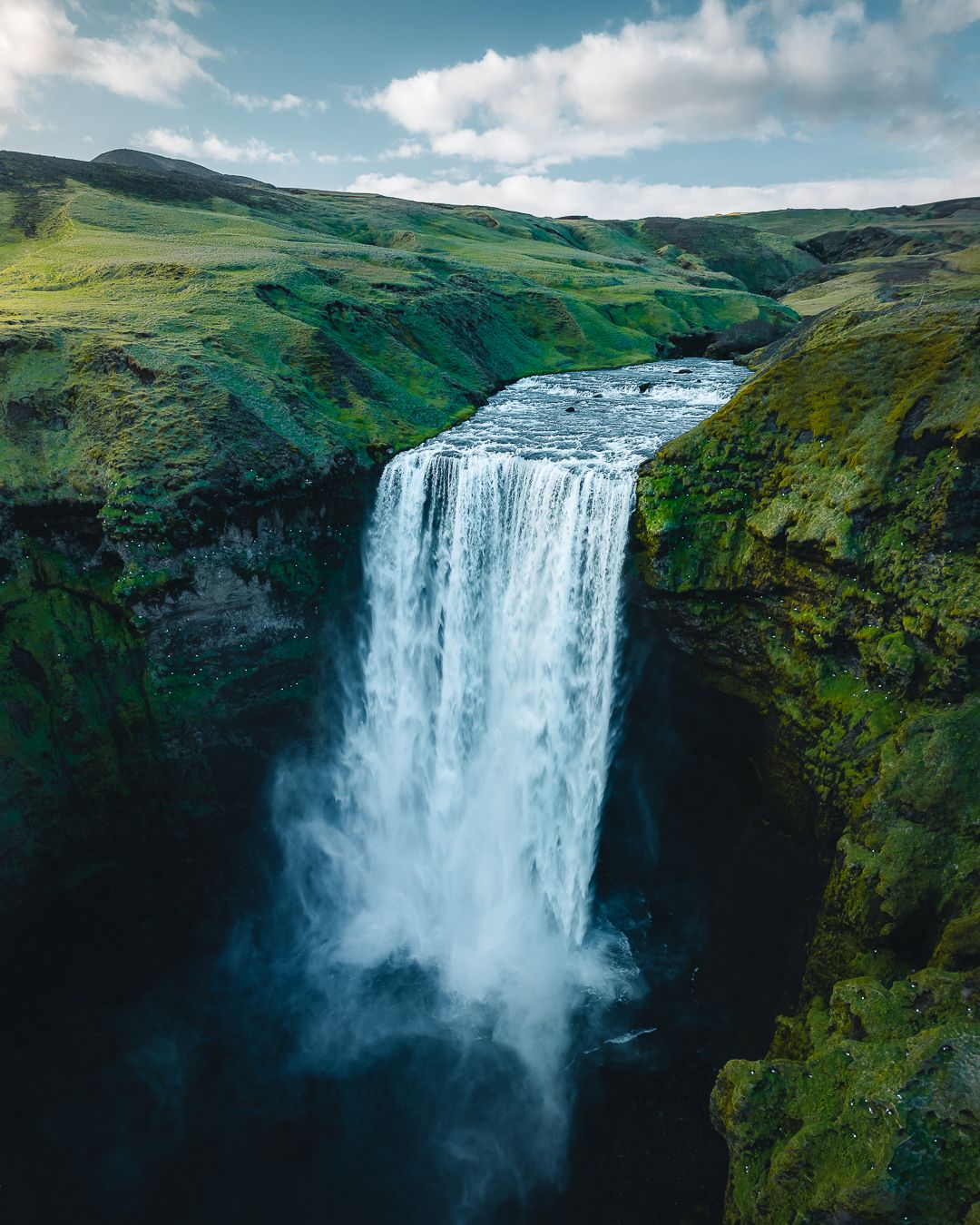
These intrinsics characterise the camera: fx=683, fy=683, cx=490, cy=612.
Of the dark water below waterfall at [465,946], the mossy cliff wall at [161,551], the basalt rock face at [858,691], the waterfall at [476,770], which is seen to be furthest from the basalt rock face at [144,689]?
the basalt rock face at [858,691]

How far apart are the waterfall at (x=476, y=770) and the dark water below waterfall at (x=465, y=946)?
0.08m

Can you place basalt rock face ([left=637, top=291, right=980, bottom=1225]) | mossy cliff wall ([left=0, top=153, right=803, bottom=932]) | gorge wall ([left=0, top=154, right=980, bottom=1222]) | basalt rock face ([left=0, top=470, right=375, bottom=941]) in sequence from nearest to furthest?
basalt rock face ([left=637, top=291, right=980, bottom=1225]), gorge wall ([left=0, top=154, right=980, bottom=1222]), basalt rock face ([left=0, top=470, right=375, bottom=941]), mossy cliff wall ([left=0, top=153, right=803, bottom=932])

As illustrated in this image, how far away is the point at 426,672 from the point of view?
22984 mm

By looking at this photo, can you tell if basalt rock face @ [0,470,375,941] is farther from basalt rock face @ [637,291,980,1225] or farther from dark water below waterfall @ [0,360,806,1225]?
basalt rock face @ [637,291,980,1225]

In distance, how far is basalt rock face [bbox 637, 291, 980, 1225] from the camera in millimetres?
9148

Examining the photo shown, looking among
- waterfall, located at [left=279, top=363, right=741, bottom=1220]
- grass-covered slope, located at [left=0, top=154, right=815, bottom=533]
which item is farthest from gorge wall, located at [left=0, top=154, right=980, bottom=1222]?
waterfall, located at [left=279, top=363, right=741, bottom=1220]

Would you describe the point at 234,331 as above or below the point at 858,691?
above

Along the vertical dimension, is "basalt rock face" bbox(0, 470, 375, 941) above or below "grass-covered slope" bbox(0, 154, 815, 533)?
below

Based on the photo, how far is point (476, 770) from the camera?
72.5 feet

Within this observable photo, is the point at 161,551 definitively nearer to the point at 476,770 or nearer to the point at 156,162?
the point at 476,770

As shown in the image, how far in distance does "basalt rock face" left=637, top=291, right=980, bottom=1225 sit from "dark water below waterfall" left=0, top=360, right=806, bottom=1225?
1888 mm

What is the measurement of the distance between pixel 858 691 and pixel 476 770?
11.6 m

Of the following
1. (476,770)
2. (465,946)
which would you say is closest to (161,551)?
(476,770)

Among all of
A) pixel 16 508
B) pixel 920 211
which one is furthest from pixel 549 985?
pixel 920 211
